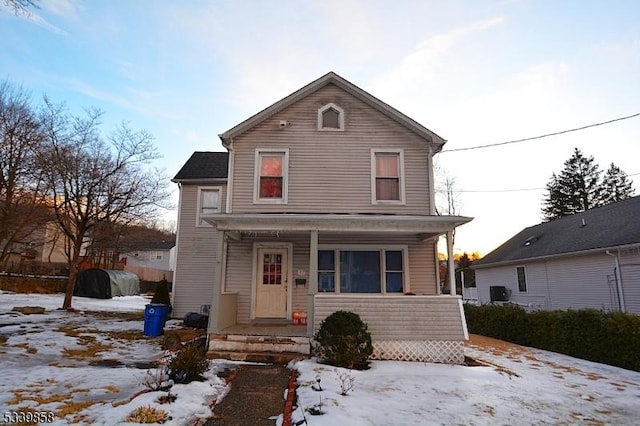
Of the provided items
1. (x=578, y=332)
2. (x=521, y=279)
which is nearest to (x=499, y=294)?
(x=521, y=279)

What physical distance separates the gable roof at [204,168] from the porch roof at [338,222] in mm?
5865

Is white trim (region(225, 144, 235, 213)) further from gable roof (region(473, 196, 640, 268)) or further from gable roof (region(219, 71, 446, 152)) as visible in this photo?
gable roof (region(473, 196, 640, 268))

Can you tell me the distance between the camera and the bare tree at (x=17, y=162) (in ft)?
51.8

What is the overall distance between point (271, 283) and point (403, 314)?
12.9 ft

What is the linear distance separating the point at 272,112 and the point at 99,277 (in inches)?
752

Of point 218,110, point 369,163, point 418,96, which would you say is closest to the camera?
point 369,163

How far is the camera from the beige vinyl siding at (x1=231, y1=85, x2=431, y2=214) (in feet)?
34.1

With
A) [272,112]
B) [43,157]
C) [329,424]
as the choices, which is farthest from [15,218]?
[329,424]

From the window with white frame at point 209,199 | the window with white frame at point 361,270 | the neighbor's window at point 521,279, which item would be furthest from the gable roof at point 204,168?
the neighbor's window at point 521,279

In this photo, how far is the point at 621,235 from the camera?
13.5m

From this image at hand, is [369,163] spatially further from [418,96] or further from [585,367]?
[585,367]

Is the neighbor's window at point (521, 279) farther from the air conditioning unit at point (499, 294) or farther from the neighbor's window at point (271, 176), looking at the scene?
the neighbor's window at point (271, 176)

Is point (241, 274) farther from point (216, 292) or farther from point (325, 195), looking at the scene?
point (325, 195)

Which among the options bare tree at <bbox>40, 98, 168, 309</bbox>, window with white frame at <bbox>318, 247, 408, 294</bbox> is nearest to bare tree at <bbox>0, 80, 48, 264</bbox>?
bare tree at <bbox>40, 98, 168, 309</bbox>
